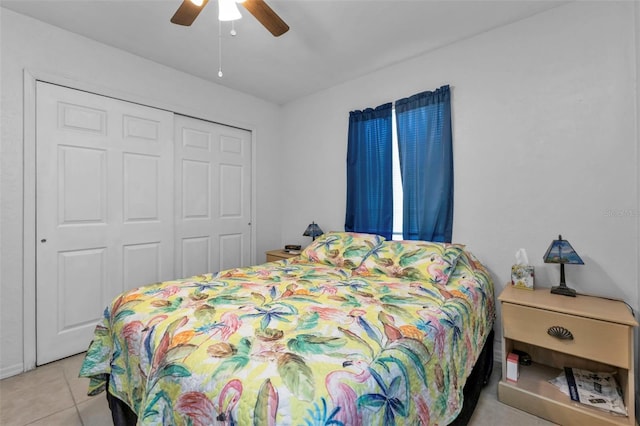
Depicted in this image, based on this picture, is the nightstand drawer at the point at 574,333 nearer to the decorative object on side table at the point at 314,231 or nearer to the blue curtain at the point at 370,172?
the blue curtain at the point at 370,172

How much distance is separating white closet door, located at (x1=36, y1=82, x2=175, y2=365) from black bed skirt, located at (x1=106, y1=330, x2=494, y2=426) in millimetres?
1198

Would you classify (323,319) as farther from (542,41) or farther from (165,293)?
(542,41)

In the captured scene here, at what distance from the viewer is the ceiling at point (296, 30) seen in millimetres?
1979

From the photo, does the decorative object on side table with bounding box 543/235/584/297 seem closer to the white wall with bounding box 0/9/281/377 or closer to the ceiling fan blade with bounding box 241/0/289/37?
the ceiling fan blade with bounding box 241/0/289/37

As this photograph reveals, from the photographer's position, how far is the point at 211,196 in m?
3.20

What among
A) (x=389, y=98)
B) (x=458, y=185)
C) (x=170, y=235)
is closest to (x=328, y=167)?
(x=389, y=98)

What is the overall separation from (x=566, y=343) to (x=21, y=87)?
12.6ft

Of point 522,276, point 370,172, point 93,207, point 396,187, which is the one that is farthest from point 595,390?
point 93,207

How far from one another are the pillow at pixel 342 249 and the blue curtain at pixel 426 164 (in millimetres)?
399

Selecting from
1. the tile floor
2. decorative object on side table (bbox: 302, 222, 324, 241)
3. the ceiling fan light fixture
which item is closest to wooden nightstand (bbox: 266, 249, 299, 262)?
decorative object on side table (bbox: 302, 222, 324, 241)

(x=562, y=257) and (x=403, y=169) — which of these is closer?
(x=562, y=257)

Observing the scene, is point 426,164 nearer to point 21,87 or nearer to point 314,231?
point 314,231

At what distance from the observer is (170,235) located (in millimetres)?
2857

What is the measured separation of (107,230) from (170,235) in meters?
0.51
